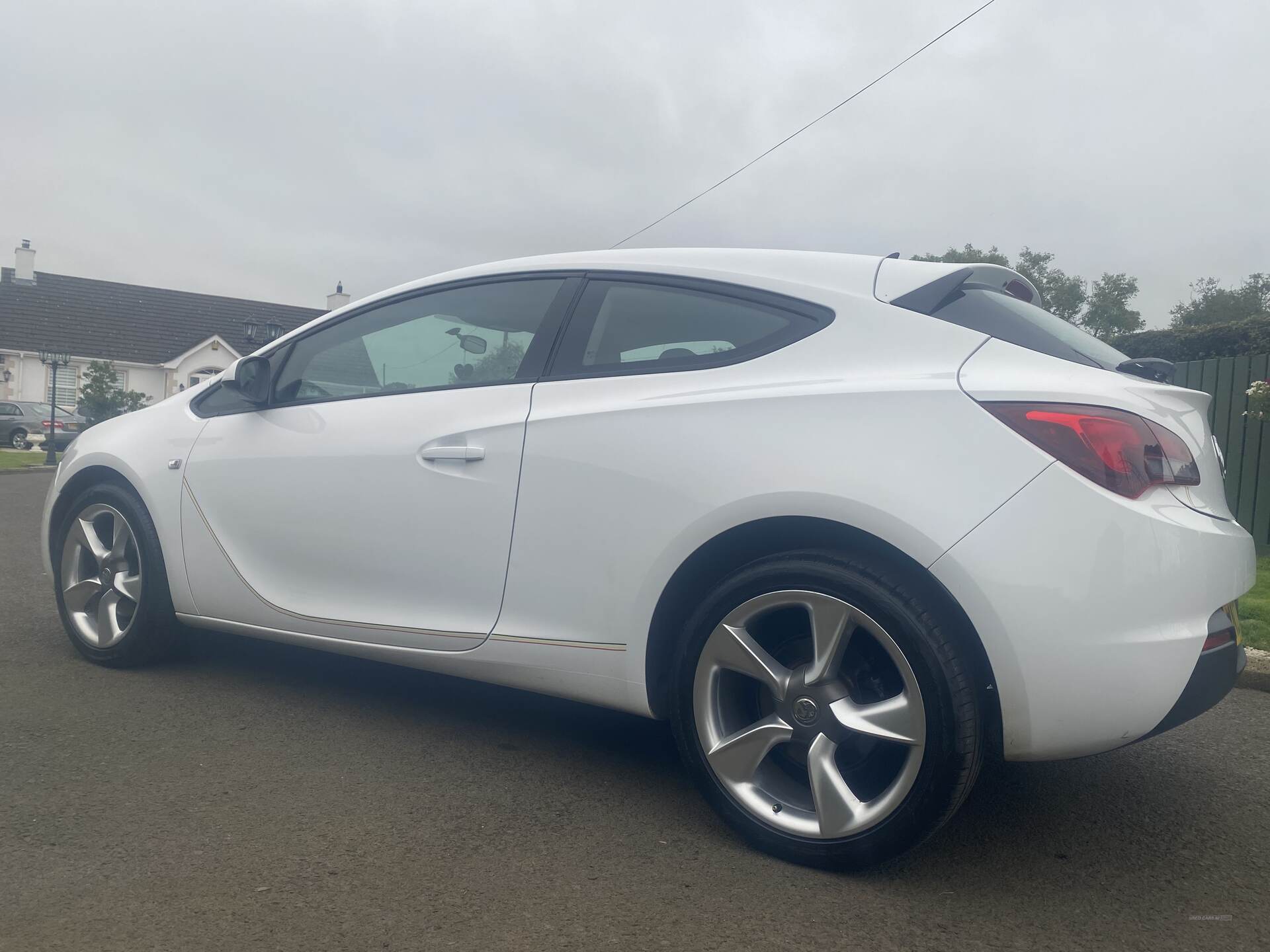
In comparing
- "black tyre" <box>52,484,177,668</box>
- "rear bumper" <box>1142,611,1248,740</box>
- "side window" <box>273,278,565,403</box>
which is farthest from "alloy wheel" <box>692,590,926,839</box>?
"black tyre" <box>52,484,177,668</box>

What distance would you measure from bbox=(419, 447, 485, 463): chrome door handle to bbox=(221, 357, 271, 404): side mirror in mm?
938

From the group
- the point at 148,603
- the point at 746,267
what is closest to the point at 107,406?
the point at 148,603

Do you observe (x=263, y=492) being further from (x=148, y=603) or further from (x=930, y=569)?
(x=930, y=569)

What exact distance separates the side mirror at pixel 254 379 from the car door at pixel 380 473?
5cm

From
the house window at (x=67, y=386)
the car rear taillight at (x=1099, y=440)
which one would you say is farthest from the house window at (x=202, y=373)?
the car rear taillight at (x=1099, y=440)

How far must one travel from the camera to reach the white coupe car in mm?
2229

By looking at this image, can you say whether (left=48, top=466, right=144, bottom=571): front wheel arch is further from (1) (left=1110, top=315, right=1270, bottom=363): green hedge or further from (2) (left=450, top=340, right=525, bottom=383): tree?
(1) (left=1110, top=315, right=1270, bottom=363): green hedge

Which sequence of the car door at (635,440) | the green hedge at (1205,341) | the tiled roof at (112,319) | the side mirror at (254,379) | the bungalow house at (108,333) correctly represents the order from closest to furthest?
the car door at (635,440)
the side mirror at (254,379)
the green hedge at (1205,341)
the bungalow house at (108,333)
the tiled roof at (112,319)

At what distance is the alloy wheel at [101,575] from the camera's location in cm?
399

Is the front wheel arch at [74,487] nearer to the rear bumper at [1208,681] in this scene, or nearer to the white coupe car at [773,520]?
the white coupe car at [773,520]

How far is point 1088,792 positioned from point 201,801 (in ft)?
8.44

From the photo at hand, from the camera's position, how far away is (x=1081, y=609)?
218 centimetres

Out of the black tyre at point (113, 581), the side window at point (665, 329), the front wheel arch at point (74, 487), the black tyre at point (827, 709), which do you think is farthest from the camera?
the front wheel arch at point (74, 487)

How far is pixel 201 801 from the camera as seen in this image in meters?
2.78
